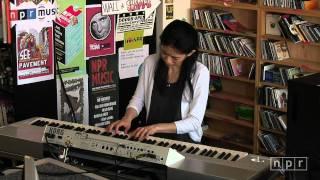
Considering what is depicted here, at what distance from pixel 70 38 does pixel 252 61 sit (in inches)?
59.7

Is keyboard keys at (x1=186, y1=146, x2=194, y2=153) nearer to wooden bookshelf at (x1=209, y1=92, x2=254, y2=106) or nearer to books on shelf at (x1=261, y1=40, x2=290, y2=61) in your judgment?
books on shelf at (x1=261, y1=40, x2=290, y2=61)

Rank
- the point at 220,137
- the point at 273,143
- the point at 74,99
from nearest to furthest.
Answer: the point at 74,99 < the point at 273,143 < the point at 220,137

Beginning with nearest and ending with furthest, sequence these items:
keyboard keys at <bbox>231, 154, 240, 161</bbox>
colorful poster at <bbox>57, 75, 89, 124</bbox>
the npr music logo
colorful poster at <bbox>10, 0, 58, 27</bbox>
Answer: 1. the npr music logo
2. keyboard keys at <bbox>231, 154, 240, 161</bbox>
3. colorful poster at <bbox>10, 0, 58, 27</bbox>
4. colorful poster at <bbox>57, 75, 89, 124</bbox>

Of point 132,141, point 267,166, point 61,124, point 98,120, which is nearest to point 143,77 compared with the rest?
point 61,124

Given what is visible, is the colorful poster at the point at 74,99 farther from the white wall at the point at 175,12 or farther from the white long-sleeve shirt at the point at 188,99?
the white long-sleeve shirt at the point at 188,99

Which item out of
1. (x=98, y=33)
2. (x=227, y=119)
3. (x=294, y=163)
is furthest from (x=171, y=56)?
(x=227, y=119)

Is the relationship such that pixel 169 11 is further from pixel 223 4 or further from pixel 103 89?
pixel 103 89

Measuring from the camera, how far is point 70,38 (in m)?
4.09

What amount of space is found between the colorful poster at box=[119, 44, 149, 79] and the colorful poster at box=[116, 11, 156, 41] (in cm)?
13

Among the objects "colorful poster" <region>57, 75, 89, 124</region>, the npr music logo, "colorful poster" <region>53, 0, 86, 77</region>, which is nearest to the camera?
the npr music logo

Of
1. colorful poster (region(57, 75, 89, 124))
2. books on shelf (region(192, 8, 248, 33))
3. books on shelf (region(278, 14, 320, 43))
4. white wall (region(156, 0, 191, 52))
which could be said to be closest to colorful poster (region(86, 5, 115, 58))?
colorful poster (region(57, 75, 89, 124))

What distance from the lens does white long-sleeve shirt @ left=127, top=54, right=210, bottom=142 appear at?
2.82 metres

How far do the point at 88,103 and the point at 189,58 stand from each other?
5.20 feet

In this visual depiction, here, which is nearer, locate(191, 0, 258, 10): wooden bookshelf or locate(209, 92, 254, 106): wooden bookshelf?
locate(191, 0, 258, 10): wooden bookshelf
